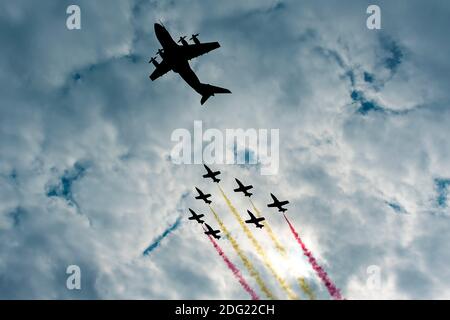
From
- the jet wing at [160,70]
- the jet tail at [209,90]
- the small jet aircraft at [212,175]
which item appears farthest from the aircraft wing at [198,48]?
the small jet aircraft at [212,175]

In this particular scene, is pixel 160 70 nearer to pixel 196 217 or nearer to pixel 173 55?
pixel 173 55

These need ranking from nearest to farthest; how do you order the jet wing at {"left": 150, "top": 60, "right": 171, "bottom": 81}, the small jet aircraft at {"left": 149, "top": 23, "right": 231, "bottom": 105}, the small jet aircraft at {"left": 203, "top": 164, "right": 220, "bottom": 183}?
the small jet aircraft at {"left": 149, "top": 23, "right": 231, "bottom": 105}, the jet wing at {"left": 150, "top": 60, "right": 171, "bottom": 81}, the small jet aircraft at {"left": 203, "top": 164, "right": 220, "bottom": 183}

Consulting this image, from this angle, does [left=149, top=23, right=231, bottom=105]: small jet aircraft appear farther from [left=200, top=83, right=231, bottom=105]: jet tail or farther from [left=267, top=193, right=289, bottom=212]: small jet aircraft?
[left=267, top=193, right=289, bottom=212]: small jet aircraft

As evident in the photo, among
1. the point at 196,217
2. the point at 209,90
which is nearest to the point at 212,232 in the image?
the point at 196,217

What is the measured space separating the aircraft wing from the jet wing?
17.5 feet

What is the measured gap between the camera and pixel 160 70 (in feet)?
214

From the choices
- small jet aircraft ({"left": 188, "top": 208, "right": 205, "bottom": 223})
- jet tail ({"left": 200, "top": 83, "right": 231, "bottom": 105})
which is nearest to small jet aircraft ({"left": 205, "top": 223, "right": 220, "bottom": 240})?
small jet aircraft ({"left": 188, "top": 208, "right": 205, "bottom": 223})

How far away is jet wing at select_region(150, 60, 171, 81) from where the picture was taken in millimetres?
63147

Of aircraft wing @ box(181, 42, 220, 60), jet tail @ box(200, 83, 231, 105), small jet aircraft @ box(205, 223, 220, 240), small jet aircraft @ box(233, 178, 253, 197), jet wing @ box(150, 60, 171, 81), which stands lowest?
small jet aircraft @ box(205, 223, 220, 240)

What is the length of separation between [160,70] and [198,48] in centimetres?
1087

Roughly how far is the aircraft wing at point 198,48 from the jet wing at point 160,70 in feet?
17.5
